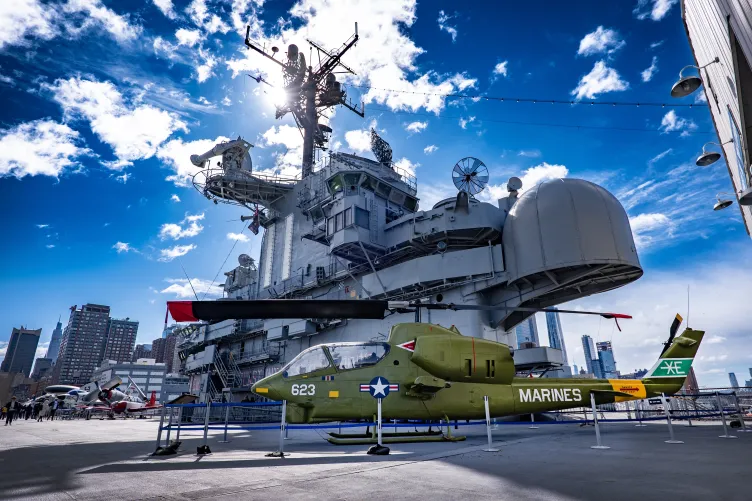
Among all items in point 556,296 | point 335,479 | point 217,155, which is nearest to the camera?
point 335,479

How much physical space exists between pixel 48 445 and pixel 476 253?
Answer: 1687 cm

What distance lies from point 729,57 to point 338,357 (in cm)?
1283

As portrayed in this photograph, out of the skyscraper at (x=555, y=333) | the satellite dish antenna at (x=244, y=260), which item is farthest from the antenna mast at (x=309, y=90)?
the skyscraper at (x=555, y=333)

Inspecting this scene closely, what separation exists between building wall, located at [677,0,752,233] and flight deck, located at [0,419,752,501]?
21.2 feet

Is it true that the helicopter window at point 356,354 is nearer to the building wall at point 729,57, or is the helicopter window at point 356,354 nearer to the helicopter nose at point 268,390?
the helicopter nose at point 268,390

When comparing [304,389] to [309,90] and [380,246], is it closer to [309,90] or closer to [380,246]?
[380,246]

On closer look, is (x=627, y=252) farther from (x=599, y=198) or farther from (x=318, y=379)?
(x=318, y=379)

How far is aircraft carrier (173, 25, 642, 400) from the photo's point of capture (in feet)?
55.9

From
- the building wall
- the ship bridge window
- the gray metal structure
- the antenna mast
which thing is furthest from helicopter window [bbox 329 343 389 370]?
the antenna mast

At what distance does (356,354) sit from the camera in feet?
34.7

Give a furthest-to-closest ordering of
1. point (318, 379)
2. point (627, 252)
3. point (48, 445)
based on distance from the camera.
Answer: point (627, 252) < point (318, 379) < point (48, 445)

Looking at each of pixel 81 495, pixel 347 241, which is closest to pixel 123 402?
pixel 347 241

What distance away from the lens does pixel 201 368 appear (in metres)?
35.2

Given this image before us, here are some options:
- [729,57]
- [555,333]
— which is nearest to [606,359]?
[555,333]
